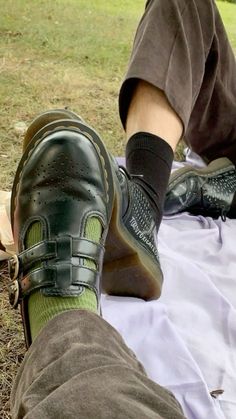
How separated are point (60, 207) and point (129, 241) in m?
0.22

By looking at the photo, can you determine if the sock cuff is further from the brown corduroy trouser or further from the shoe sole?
the shoe sole

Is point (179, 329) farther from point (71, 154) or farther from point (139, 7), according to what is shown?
point (139, 7)

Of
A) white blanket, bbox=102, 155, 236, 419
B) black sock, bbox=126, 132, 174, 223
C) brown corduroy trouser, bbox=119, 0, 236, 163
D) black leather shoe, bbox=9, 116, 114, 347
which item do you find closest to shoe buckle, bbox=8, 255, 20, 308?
black leather shoe, bbox=9, 116, 114, 347

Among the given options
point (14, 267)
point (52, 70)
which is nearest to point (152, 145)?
point (14, 267)

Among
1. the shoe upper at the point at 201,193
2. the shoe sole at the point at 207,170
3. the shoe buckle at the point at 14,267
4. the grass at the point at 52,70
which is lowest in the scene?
the grass at the point at 52,70

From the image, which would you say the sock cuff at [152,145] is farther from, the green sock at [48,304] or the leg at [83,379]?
the leg at [83,379]

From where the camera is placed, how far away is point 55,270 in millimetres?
1014

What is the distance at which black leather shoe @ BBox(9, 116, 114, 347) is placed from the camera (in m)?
1.03

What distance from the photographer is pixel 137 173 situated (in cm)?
142

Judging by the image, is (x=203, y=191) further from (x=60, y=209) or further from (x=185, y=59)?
(x=60, y=209)

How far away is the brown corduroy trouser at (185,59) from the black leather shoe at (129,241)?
0.86 ft

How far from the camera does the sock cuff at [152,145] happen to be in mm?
1423

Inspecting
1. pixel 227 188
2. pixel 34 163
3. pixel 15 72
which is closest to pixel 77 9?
pixel 15 72

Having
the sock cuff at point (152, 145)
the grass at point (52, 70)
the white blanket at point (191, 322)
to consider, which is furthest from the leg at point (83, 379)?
the sock cuff at point (152, 145)
